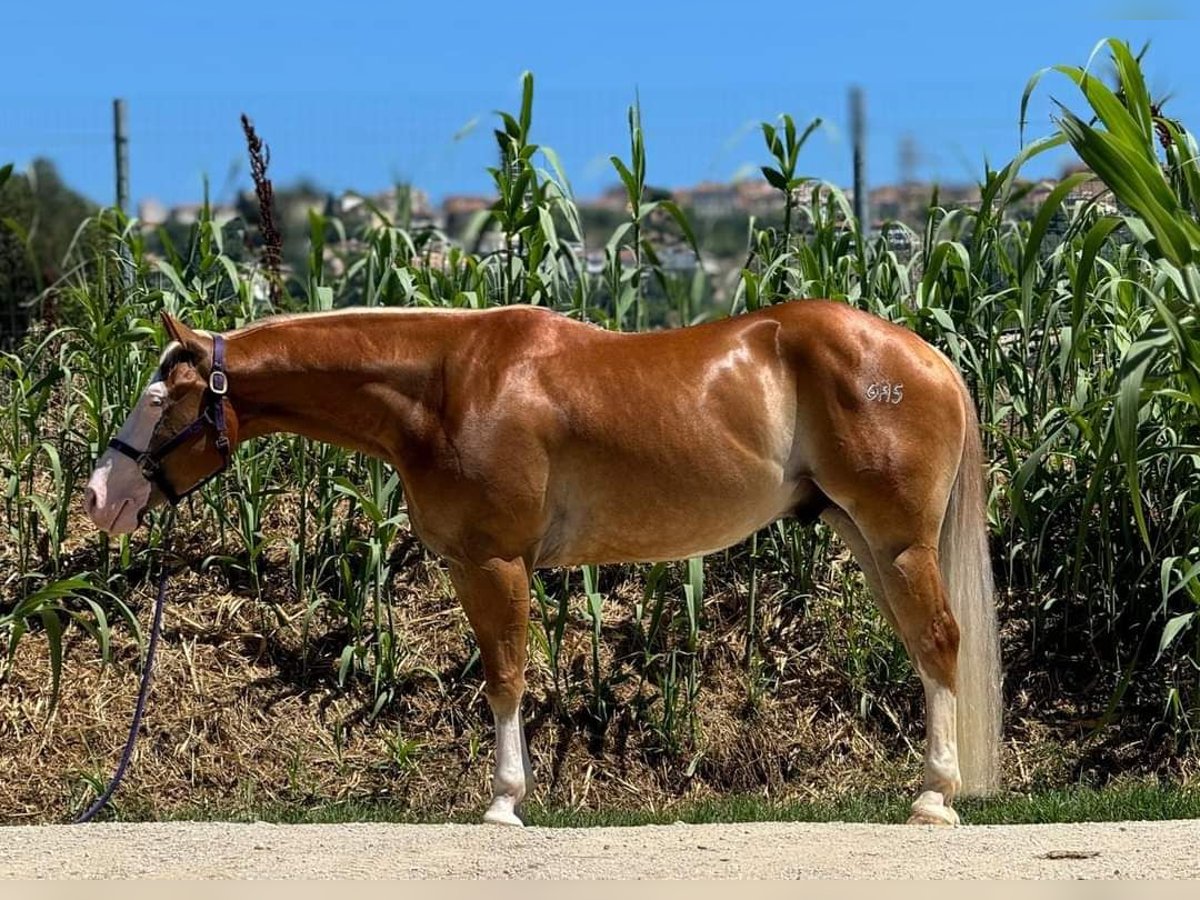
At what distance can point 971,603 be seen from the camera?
5008 mm

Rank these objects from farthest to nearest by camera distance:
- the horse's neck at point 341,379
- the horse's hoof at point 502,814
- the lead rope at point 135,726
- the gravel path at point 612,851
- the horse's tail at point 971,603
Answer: the lead rope at point 135,726, the horse's tail at point 971,603, the horse's neck at point 341,379, the horse's hoof at point 502,814, the gravel path at point 612,851

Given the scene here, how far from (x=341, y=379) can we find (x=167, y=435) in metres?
0.50

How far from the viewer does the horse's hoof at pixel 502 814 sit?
472cm

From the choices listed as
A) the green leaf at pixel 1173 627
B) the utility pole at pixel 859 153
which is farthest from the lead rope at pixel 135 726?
the utility pole at pixel 859 153

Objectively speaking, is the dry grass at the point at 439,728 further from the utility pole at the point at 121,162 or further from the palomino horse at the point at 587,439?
the utility pole at the point at 121,162

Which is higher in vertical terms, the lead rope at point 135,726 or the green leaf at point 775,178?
the green leaf at point 775,178

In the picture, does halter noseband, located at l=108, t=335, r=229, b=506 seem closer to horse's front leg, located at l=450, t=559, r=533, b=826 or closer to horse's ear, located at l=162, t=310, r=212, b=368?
horse's ear, located at l=162, t=310, r=212, b=368

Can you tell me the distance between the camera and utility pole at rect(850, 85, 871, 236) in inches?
365

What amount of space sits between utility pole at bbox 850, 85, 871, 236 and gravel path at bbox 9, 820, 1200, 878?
5.37 metres

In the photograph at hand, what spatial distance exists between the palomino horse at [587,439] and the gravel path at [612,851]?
436 mm

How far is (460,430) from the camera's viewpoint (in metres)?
4.77

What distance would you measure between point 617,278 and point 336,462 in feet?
4.26

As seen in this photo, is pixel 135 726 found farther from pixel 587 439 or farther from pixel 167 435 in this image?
pixel 587 439

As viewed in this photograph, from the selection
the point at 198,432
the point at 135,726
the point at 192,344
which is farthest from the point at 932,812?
the point at 135,726
